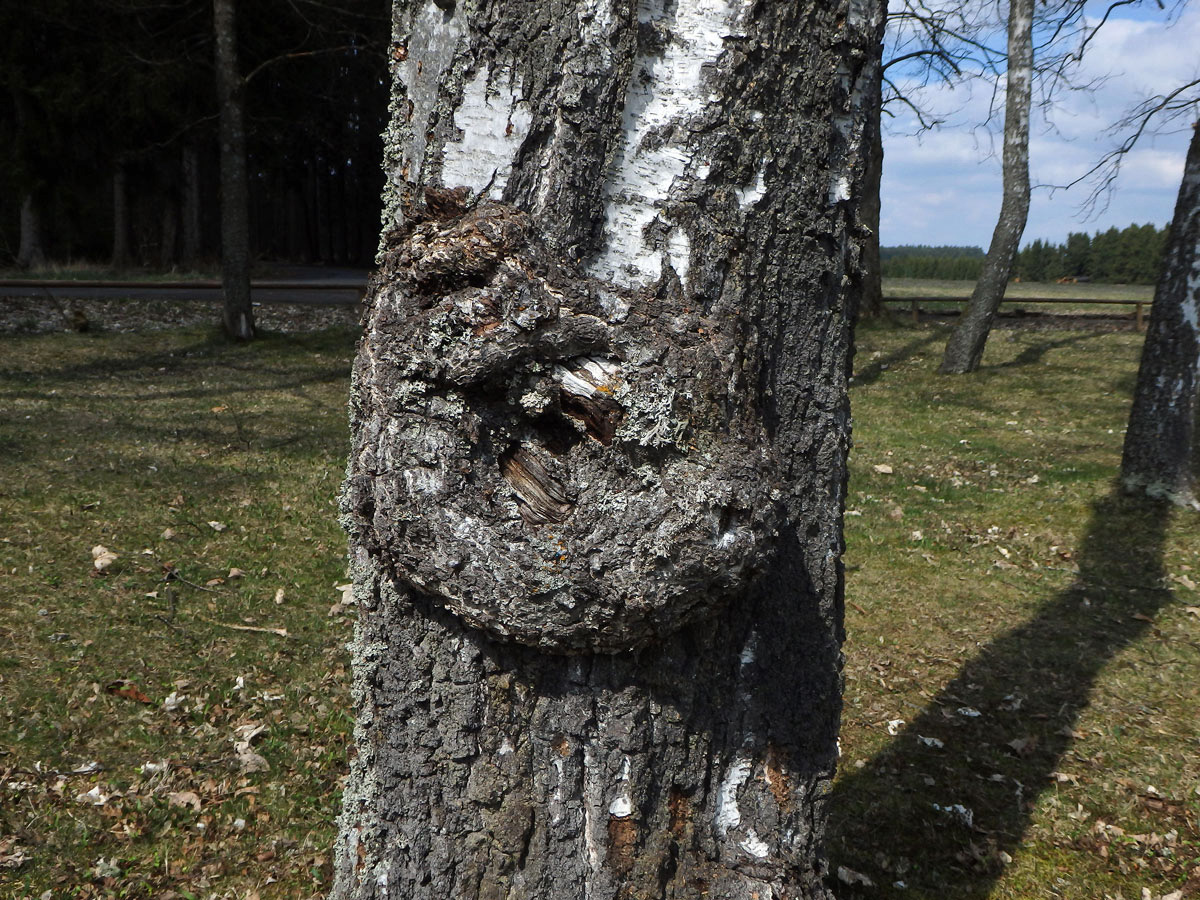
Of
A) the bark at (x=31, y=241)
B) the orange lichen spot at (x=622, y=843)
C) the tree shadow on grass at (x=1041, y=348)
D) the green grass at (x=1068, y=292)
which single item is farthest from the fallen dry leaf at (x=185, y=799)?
the bark at (x=31, y=241)

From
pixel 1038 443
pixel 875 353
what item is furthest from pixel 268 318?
pixel 1038 443

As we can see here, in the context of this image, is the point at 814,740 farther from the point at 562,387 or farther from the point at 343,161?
the point at 343,161

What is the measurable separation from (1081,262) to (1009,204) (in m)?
38.1

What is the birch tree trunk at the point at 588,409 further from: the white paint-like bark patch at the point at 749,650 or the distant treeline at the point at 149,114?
the distant treeline at the point at 149,114

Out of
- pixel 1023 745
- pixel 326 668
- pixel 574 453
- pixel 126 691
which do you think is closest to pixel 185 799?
pixel 126 691

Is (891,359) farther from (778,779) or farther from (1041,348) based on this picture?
(778,779)

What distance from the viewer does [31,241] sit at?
23797 mm

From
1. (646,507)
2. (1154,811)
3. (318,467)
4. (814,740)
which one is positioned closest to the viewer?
(646,507)

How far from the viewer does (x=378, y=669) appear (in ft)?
6.66

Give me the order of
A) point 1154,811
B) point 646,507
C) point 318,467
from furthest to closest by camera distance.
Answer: point 318,467 → point 1154,811 → point 646,507

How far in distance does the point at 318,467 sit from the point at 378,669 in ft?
20.8

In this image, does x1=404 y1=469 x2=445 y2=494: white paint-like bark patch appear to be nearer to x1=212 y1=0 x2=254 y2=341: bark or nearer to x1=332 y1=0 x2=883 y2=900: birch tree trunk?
x1=332 y1=0 x2=883 y2=900: birch tree trunk

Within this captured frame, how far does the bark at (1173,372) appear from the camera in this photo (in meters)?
7.39

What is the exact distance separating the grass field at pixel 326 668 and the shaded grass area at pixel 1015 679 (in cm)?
→ 2
